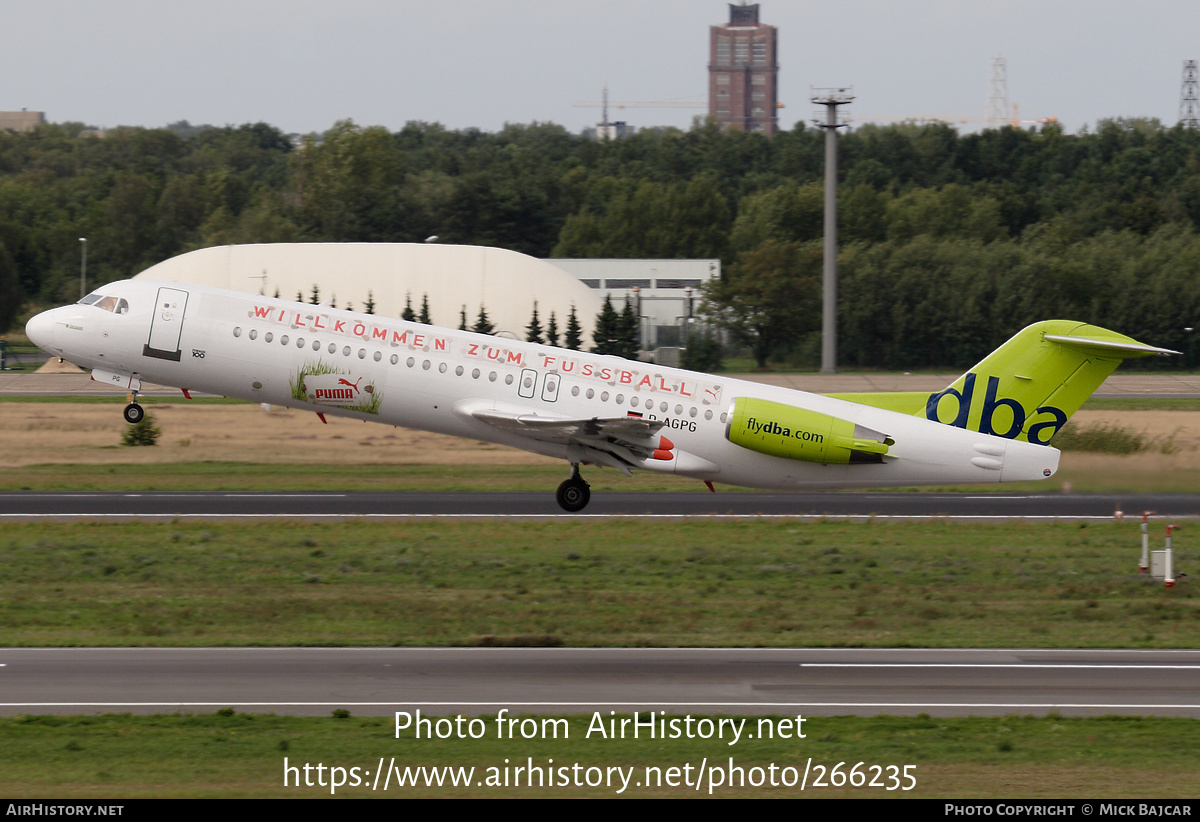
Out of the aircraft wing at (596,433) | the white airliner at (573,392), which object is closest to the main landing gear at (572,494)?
the white airliner at (573,392)

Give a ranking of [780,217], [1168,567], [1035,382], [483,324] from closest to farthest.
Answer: [1168,567]
[1035,382]
[483,324]
[780,217]

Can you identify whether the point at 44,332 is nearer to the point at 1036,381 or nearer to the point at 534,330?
the point at 1036,381

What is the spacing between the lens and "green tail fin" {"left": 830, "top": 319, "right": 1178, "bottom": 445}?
2858 cm

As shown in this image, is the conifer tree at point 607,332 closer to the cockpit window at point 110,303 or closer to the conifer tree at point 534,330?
the conifer tree at point 534,330

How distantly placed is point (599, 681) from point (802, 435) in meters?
10.7

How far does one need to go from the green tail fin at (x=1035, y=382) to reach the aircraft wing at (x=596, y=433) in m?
6.54

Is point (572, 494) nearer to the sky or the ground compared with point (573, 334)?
nearer to the ground

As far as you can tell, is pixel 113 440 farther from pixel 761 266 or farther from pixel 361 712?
pixel 761 266

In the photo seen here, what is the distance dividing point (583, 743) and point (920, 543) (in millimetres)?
18203

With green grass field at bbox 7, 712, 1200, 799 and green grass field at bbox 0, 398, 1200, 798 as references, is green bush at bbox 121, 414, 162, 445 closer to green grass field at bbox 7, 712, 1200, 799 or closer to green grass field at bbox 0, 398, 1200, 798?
green grass field at bbox 0, 398, 1200, 798

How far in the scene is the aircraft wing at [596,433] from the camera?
94.6 ft

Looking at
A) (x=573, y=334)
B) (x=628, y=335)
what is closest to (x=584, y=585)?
(x=573, y=334)

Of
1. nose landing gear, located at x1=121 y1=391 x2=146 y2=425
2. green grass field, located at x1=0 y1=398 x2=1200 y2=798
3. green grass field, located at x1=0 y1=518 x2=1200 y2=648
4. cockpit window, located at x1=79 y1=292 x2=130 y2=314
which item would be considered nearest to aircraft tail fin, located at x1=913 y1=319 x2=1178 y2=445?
green grass field, located at x1=0 y1=398 x2=1200 y2=798

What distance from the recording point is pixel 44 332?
29656 mm
